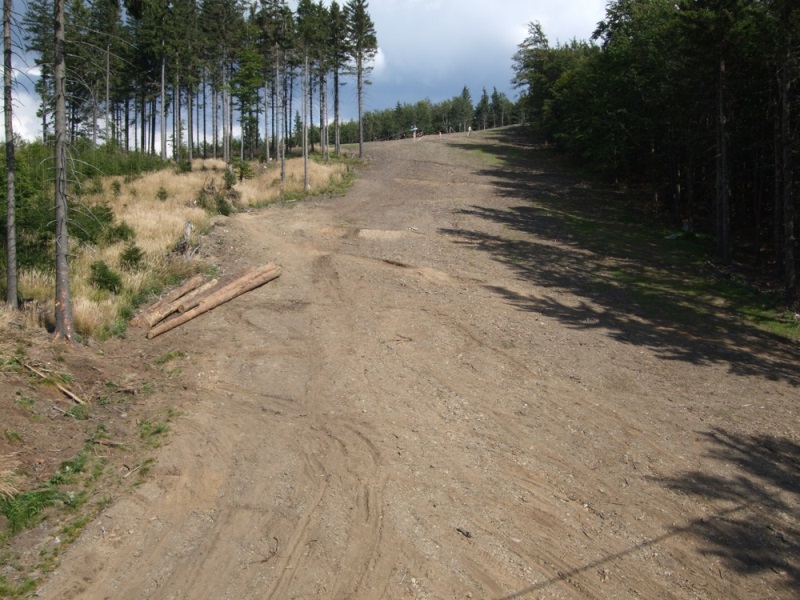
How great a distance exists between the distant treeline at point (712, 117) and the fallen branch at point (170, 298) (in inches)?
622

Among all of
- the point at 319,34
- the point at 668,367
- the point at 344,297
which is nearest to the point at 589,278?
the point at 668,367

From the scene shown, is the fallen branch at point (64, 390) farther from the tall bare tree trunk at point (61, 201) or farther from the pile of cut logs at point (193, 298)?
the pile of cut logs at point (193, 298)

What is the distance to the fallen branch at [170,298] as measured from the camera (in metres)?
12.1

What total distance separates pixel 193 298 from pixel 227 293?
0.85 m

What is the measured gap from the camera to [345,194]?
100ft

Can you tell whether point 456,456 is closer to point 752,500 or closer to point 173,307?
Answer: point 752,500

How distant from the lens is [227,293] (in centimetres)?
1358

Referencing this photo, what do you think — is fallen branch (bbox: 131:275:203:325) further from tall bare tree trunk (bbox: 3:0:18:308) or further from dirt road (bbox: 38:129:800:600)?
tall bare tree trunk (bbox: 3:0:18:308)

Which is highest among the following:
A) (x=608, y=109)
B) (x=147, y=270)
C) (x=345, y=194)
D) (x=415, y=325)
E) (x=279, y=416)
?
(x=608, y=109)

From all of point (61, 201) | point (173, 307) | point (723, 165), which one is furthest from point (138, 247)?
point (723, 165)

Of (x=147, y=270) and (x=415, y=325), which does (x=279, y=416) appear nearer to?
(x=415, y=325)

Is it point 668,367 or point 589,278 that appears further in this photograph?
point 589,278

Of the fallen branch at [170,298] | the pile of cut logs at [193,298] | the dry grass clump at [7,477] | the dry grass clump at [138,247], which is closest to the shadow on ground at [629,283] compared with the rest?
the pile of cut logs at [193,298]

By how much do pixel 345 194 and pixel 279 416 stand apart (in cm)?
2317
